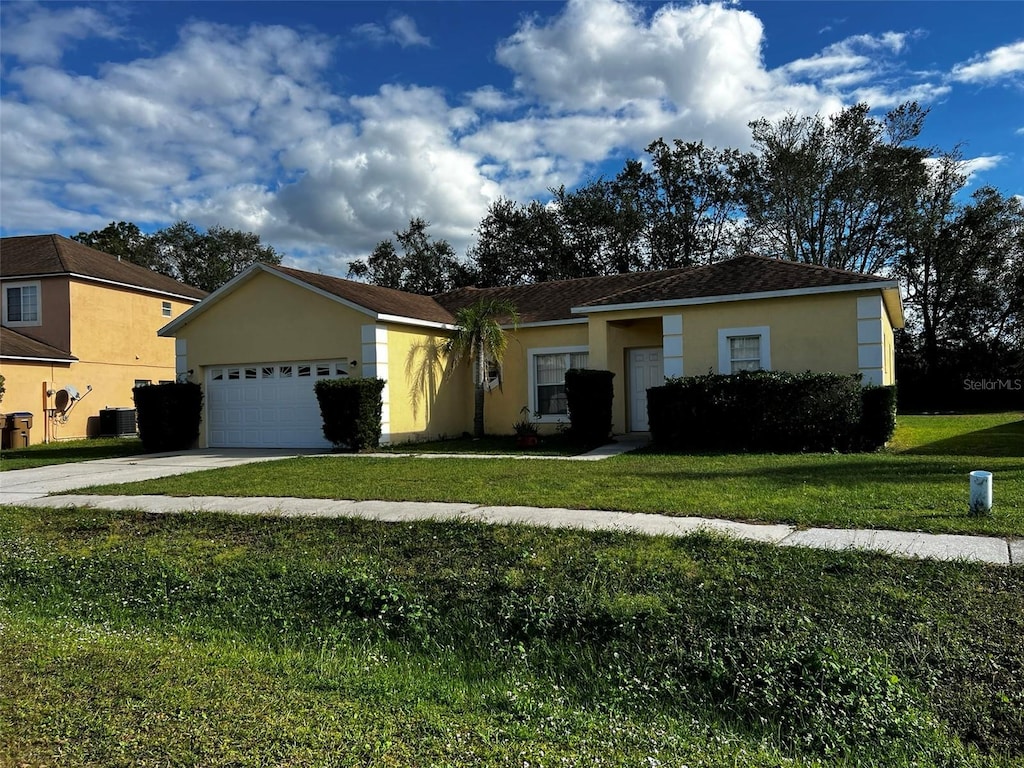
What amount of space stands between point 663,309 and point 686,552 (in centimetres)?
1055

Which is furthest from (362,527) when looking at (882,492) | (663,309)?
(663,309)

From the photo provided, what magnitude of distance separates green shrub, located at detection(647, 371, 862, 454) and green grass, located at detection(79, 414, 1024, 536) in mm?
970

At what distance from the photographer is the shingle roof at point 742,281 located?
48.8 feet

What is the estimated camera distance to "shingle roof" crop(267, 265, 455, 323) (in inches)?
→ 674

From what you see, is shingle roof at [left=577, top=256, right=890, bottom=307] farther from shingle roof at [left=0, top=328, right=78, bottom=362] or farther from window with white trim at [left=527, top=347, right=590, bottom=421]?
shingle roof at [left=0, top=328, right=78, bottom=362]

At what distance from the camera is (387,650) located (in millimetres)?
5105

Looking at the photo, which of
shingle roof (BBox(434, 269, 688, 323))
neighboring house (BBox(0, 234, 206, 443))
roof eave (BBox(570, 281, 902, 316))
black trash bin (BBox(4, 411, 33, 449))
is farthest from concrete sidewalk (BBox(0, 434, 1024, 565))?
neighboring house (BBox(0, 234, 206, 443))

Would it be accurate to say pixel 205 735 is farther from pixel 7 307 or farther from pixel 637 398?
pixel 7 307

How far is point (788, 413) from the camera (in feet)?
43.9

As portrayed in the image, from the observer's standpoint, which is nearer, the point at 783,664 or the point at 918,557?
the point at 783,664

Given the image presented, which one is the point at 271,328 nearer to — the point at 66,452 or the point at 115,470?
the point at 115,470

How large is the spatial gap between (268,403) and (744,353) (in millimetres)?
11324

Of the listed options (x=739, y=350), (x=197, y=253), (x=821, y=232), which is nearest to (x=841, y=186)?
(x=821, y=232)

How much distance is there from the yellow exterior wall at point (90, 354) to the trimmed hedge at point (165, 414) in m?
6.99
